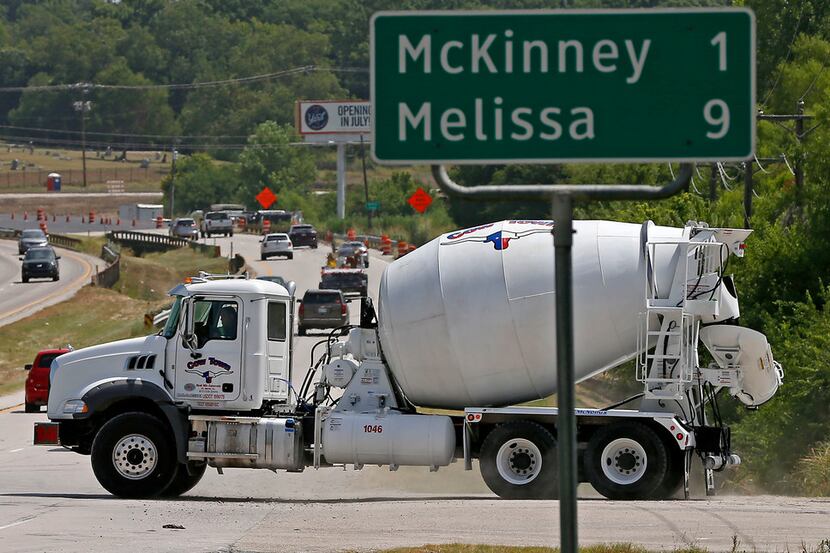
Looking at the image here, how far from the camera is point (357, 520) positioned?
16875 mm

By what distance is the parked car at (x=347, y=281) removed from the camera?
60.8m

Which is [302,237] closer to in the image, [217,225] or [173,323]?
[217,225]

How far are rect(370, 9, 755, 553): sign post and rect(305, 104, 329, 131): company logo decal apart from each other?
14102 cm

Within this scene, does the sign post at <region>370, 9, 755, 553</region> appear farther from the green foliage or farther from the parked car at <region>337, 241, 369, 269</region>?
the green foliage

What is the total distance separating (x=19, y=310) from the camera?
64.7 metres

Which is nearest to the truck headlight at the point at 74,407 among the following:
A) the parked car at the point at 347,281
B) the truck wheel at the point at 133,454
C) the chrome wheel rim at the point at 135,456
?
the truck wheel at the point at 133,454

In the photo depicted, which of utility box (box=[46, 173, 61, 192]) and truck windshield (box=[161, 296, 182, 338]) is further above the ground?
utility box (box=[46, 173, 61, 192])

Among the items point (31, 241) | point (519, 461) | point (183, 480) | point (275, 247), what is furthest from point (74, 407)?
point (31, 241)

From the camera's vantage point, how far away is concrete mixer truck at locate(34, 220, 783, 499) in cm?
1798

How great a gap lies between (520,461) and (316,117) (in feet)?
428

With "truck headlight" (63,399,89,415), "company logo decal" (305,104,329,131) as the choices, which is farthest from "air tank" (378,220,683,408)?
"company logo decal" (305,104,329,131)

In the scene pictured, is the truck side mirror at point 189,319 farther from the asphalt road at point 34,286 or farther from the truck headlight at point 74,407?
the asphalt road at point 34,286

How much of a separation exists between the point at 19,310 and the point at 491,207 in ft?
142

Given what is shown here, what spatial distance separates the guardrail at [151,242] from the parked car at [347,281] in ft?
113
